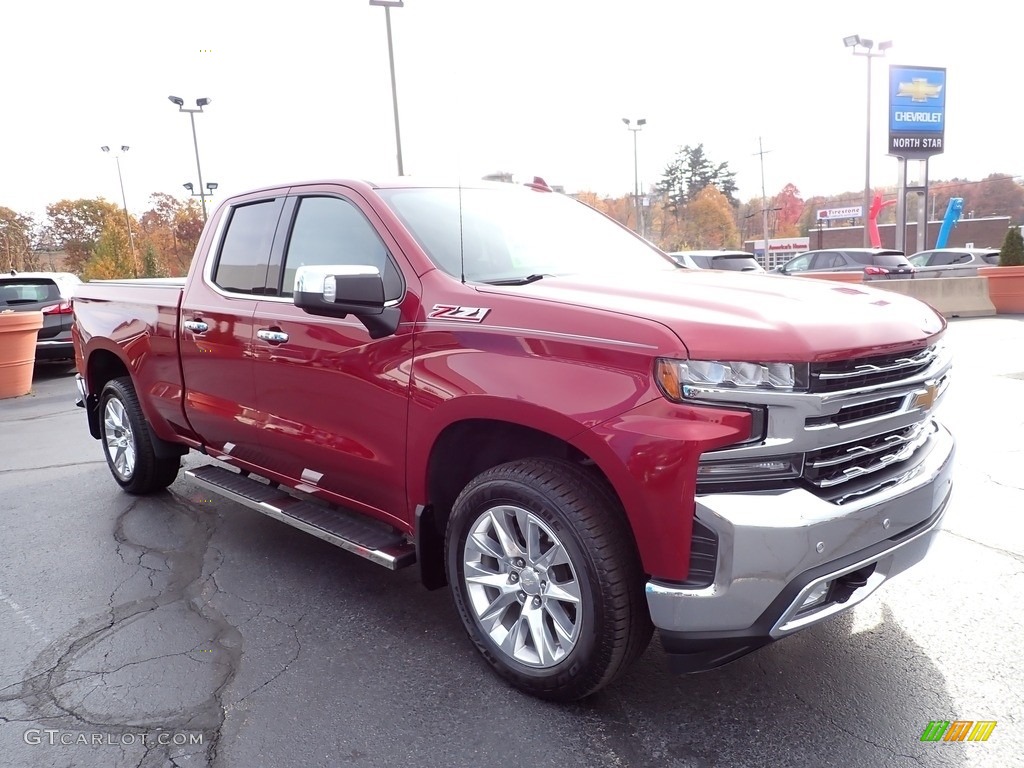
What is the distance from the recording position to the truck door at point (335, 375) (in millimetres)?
3285

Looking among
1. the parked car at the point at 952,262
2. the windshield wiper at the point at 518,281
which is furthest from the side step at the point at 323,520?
the parked car at the point at 952,262

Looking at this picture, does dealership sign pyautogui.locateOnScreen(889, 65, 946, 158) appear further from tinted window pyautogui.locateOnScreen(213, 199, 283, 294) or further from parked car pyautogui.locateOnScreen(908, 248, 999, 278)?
tinted window pyautogui.locateOnScreen(213, 199, 283, 294)

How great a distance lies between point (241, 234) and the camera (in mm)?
4430

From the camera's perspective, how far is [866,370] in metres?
2.54

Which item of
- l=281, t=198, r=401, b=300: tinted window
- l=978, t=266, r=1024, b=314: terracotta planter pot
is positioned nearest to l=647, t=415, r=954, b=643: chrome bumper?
l=281, t=198, r=401, b=300: tinted window

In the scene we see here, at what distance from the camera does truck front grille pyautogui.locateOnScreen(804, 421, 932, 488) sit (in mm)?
2475

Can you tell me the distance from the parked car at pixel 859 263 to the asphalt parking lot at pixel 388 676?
17.5 metres

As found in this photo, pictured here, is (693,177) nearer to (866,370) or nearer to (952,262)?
(952,262)

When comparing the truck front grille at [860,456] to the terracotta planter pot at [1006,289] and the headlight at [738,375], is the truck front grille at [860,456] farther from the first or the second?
the terracotta planter pot at [1006,289]

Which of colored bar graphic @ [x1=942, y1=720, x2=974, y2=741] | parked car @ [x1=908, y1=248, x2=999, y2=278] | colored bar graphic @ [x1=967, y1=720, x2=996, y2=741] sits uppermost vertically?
parked car @ [x1=908, y1=248, x2=999, y2=278]

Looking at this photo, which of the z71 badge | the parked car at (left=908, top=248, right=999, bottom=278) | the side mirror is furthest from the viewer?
the parked car at (left=908, top=248, right=999, bottom=278)

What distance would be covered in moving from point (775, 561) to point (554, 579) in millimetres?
803

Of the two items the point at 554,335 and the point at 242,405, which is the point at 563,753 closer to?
the point at 554,335

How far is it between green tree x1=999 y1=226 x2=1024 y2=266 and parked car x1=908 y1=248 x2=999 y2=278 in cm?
457
